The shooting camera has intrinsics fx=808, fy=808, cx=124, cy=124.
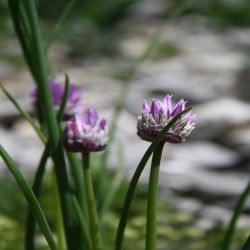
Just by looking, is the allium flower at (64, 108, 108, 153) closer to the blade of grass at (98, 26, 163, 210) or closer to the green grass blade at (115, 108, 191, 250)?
the green grass blade at (115, 108, 191, 250)

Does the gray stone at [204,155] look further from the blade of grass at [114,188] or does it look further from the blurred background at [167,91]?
the blade of grass at [114,188]

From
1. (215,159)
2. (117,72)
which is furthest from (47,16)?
(215,159)

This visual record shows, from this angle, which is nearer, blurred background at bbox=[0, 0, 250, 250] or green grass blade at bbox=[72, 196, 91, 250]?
green grass blade at bbox=[72, 196, 91, 250]

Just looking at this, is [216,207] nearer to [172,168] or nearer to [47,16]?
[172,168]

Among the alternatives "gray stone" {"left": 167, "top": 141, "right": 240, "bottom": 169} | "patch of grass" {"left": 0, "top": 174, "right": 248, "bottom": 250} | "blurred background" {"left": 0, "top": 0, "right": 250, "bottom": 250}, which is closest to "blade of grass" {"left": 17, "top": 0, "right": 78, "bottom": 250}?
"blurred background" {"left": 0, "top": 0, "right": 250, "bottom": 250}

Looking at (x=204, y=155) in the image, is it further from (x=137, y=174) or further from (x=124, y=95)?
(x=137, y=174)
